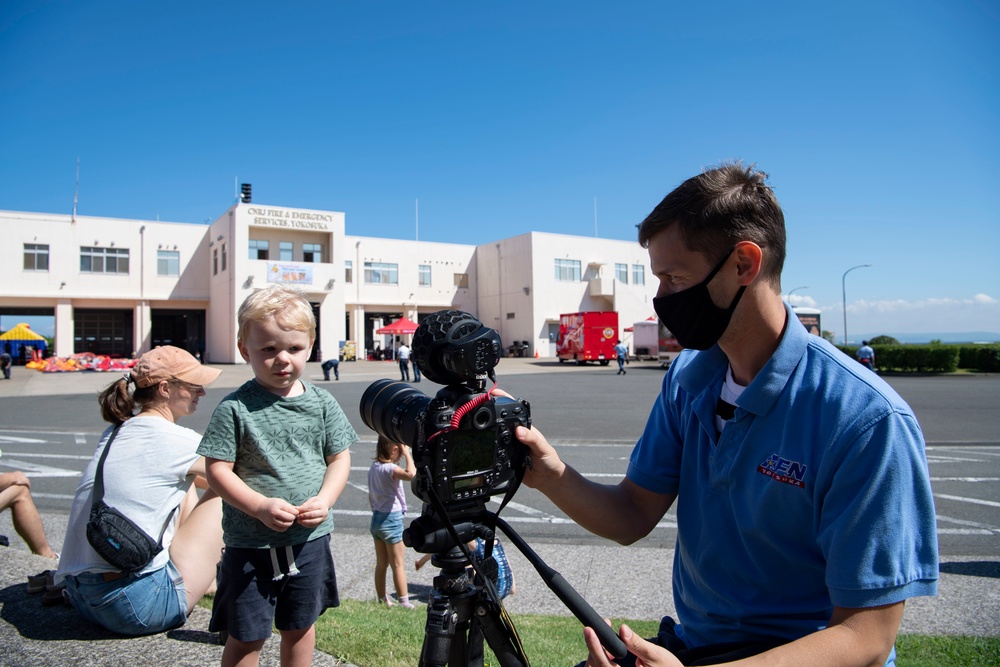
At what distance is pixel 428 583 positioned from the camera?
5.05m

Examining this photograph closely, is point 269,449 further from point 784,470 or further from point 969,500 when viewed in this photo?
point 969,500

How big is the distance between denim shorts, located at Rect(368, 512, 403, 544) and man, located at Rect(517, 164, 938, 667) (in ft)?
9.02

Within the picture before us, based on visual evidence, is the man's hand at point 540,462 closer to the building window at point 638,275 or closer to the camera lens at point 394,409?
the camera lens at point 394,409

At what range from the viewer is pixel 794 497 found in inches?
64.7

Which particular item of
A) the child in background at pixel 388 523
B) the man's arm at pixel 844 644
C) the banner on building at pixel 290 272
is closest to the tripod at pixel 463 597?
the man's arm at pixel 844 644

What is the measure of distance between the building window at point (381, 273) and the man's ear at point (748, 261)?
163 ft

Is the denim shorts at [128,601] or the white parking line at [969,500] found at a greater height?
the denim shorts at [128,601]

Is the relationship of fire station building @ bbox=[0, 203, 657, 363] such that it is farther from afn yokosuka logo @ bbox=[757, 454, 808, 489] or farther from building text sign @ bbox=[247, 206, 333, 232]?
afn yokosuka logo @ bbox=[757, 454, 808, 489]

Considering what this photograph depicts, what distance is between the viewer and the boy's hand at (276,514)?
232 centimetres

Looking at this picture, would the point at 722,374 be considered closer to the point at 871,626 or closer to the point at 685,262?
the point at 685,262

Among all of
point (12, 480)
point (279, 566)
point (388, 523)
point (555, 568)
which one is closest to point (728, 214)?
point (279, 566)

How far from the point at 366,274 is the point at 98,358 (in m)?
19.1

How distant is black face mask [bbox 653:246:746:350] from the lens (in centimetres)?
184

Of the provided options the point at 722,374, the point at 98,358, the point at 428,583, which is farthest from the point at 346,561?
the point at 98,358
